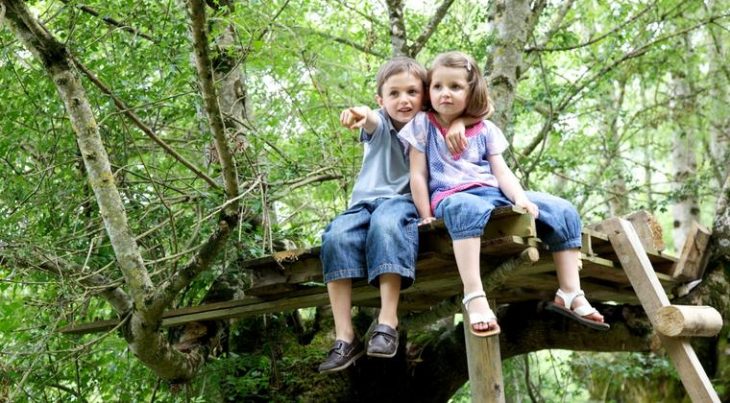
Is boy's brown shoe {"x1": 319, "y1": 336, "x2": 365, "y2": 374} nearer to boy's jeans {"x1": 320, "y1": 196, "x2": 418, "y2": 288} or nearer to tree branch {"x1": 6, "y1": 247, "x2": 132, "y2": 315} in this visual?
boy's jeans {"x1": 320, "y1": 196, "x2": 418, "y2": 288}

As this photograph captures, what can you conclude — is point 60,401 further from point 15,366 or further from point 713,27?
point 713,27

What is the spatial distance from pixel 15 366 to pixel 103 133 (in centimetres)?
141

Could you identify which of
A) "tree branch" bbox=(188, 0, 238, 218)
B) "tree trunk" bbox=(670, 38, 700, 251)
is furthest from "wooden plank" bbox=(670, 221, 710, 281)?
"tree trunk" bbox=(670, 38, 700, 251)

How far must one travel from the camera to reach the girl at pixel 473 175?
348 centimetres

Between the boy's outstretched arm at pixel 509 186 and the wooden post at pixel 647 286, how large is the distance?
91 cm

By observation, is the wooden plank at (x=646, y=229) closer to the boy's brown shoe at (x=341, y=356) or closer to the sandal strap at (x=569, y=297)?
the sandal strap at (x=569, y=297)

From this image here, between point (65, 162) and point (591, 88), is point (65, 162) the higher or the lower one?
the lower one

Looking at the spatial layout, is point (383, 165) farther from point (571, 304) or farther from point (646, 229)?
point (646, 229)

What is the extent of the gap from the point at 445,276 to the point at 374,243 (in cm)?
81

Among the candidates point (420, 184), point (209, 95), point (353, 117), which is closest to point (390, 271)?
point (420, 184)

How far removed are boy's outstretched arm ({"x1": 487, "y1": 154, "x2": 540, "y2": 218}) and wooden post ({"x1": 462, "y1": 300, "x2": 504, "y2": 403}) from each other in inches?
34.3

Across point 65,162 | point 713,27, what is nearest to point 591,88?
point 713,27

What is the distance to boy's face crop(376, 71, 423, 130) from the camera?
A: 375 centimetres

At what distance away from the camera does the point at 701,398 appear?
13.6ft
